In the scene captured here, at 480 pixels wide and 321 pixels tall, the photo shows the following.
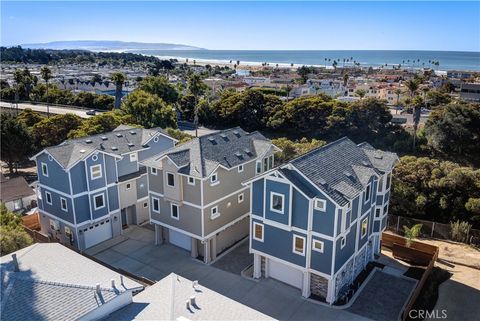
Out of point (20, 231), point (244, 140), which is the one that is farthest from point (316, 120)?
point (20, 231)

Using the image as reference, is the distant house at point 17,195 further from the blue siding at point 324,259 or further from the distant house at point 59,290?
the blue siding at point 324,259

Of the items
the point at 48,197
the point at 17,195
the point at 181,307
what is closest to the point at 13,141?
the point at 17,195

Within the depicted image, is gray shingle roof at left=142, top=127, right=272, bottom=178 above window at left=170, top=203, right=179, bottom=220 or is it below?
above

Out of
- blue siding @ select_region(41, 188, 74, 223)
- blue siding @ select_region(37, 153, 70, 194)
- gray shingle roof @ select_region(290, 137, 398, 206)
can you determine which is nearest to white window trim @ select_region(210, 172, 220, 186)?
gray shingle roof @ select_region(290, 137, 398, 206)

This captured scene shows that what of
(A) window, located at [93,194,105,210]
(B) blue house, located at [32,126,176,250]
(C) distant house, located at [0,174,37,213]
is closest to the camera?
(B) blue house, located at [32,126,176,250]

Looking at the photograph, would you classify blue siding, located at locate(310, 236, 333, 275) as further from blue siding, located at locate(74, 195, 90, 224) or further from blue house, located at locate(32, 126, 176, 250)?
blue siding, located at locate(74, 195, 90, 224)

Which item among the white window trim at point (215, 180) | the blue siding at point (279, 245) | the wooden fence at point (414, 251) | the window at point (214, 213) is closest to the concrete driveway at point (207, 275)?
the blue siding at point (279, 245)

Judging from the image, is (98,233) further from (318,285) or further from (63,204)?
(318,285)
